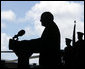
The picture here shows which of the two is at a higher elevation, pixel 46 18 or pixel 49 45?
pixel 46 18

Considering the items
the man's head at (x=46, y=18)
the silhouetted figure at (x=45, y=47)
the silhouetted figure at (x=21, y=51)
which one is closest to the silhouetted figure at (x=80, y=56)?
the silhouetted figure at (x=45, y=47)

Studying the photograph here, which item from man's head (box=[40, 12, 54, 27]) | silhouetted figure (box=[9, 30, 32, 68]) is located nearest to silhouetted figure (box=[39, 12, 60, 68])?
man's head (box=[40, 12, 54, 27])

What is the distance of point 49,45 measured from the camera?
4.89 meters

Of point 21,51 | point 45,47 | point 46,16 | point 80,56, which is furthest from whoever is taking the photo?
point 46,16

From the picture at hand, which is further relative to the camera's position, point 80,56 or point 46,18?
point 46,18

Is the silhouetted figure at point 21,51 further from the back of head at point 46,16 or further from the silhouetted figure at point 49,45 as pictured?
the back of head at point 46,16

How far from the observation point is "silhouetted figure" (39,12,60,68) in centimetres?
484

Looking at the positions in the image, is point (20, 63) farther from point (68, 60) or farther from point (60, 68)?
point (68, 60)

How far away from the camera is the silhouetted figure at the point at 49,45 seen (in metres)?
4.84

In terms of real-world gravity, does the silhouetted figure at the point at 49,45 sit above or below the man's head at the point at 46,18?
below

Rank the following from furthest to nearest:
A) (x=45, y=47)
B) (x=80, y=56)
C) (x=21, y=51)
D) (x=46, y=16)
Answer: (x=46, y=16) → (x=80, y=56) → (x=45, y=47) → (x=21, y=51)

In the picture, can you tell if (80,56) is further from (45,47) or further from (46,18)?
(46,18)

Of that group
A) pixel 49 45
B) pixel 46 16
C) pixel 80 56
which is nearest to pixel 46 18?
pixel 46 16

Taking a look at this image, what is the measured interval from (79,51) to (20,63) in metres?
1.10
